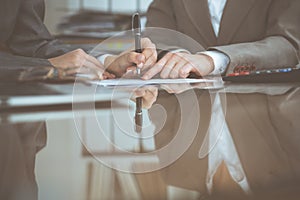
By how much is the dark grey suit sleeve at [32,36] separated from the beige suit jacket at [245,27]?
152 millimetres

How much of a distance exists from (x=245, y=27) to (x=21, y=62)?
359 mm

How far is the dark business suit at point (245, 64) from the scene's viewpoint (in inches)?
28.9

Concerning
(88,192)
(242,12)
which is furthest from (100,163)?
(242,12)

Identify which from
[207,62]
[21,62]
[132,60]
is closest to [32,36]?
Result: [21,62]

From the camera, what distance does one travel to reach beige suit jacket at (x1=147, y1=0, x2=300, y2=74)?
0.74m

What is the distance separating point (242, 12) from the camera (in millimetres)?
764

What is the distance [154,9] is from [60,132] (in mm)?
236

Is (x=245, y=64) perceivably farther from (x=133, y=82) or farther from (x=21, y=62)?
(x=21, y=62)

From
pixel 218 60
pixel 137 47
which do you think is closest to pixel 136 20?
pixel 137 47

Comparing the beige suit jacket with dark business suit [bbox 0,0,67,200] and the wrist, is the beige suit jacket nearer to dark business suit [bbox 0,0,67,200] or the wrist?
the wrist

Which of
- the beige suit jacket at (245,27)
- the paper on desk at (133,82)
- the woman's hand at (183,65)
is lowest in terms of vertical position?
the paper on desk at (133,82)

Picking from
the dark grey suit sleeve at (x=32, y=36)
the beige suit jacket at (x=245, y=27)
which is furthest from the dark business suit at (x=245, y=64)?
the dark grey suit sleeve at (x=32, y=36)

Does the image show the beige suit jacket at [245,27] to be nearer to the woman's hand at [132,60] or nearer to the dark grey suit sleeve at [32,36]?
the woman's hand at [132,60]

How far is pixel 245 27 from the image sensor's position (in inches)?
30.1
